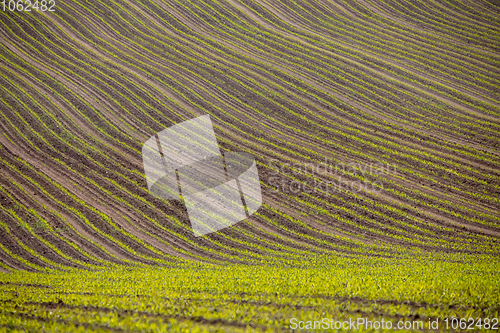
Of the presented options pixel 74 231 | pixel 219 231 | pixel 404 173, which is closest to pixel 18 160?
pixel 74 231

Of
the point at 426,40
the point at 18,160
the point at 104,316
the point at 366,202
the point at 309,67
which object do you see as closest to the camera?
the point at 104,316

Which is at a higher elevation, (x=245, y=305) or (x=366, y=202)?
(x=366, y=202)

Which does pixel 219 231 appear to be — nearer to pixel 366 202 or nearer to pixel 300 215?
pixel 300 215

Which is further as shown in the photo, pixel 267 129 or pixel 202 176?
pixel 267 129

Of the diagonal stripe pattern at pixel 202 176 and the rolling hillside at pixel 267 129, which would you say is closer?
the rolling hillside at pixel 267 129

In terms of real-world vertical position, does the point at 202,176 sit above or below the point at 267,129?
below

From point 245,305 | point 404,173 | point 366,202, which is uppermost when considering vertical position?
point 404,173

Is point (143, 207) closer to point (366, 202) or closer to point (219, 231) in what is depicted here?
point (219, 231)

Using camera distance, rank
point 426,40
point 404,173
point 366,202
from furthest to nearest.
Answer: point 426,40
point 404,173
point 366,202

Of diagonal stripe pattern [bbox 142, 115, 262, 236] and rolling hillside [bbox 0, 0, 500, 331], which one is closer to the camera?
rolling hillside [bbox 0, 0, 500, 331]

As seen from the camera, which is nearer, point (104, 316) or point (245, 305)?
point (104, 316)
